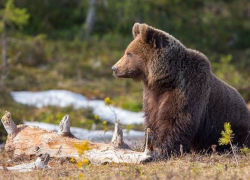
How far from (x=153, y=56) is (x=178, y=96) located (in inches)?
30.1

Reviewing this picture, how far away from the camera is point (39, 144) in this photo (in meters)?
8.05

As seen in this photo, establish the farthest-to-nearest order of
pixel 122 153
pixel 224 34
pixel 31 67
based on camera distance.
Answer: pixel 224 34 < pixel 31 67 < pixel 122 153

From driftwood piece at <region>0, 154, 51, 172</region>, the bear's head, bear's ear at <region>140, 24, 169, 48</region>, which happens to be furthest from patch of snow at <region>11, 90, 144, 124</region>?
driftwood piece at <region>0, 154, 51, 172</region>

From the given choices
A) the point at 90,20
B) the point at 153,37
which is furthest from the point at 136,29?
the point at 90,20

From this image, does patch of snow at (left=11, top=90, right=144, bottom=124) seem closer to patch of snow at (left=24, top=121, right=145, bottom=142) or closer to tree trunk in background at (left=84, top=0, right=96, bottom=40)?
patch of snow at (left=24, top=121, right=145, bottom=142)

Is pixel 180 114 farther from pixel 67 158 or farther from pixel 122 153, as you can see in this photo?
pixel 67 158

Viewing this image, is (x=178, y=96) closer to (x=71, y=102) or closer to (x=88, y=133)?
(x=88, y=133)

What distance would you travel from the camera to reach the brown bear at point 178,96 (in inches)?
307

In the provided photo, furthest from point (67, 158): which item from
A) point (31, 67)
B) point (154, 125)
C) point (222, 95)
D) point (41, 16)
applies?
point (41, 16)

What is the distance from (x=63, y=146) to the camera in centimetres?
784

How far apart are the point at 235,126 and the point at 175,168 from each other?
2291 mm

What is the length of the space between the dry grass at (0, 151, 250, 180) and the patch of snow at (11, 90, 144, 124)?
841 cm

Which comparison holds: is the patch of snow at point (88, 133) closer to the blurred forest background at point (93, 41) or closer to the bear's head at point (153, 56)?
the blurred forest background at point (93, 41)

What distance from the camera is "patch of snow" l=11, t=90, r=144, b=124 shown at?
16.4 metres
